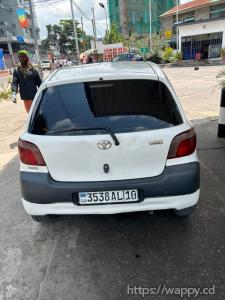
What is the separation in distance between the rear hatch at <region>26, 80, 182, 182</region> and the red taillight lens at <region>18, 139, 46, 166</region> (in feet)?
0.19

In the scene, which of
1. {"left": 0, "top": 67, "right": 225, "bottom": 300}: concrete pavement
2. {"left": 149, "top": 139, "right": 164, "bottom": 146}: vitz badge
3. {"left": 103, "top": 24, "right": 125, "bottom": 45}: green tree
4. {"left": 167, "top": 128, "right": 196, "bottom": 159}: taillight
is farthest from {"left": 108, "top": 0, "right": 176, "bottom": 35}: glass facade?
{"left": 149, "top": 139, "right": 164, "bottom": 146}: vitz badge

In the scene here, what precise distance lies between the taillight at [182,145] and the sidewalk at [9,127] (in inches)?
151

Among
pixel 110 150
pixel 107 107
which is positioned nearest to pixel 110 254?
pixel 110 150

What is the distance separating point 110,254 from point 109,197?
2.09 ft

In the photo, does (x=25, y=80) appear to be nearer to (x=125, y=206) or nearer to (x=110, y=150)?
(x=110, y=150)

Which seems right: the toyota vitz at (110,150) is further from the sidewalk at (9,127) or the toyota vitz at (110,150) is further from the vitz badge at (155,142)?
the sidewalk at (9,127)

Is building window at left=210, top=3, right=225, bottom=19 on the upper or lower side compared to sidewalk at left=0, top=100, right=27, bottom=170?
upper

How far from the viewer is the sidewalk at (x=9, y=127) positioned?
610 centimetres

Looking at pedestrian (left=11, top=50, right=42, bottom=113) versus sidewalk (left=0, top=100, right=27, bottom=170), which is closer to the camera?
sidewalk (left=0, top=100, right=27, bottom=170)

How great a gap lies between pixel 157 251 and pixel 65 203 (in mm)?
1031

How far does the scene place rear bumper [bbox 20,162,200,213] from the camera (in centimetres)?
258

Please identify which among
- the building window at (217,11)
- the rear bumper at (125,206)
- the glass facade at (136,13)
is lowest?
the rear bumper at (125,206)

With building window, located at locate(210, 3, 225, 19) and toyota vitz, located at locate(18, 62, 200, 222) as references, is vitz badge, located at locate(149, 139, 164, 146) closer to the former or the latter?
toyota vitz, located at locate(18, 62, 200, 222)

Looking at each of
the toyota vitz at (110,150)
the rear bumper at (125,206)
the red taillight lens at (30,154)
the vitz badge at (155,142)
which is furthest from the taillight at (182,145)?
the red taillight lens at (30,154)
